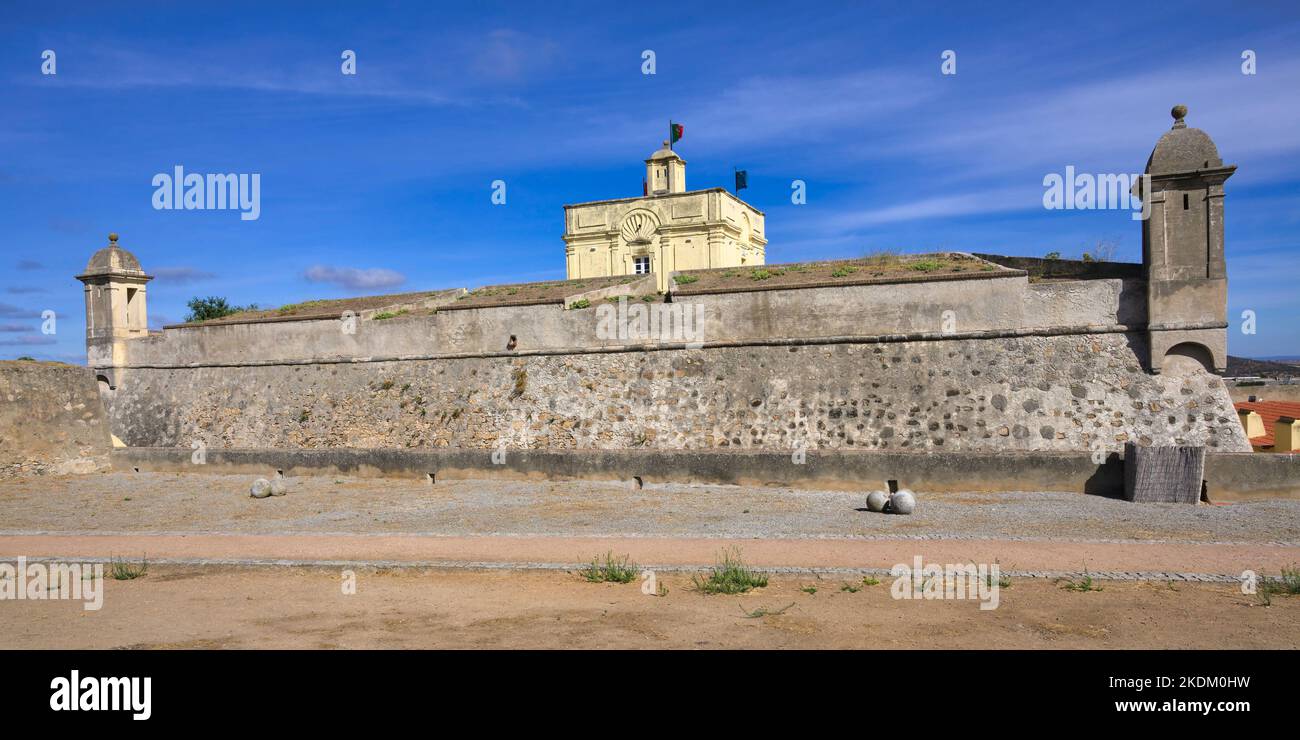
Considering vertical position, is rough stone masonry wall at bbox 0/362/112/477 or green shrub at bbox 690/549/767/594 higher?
rough stone masonry wall at bbox 0/362/112/477

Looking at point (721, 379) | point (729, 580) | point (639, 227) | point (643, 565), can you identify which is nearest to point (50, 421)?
point (721, 379)

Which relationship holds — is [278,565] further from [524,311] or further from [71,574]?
[524,311]

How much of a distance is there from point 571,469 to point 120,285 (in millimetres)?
13708

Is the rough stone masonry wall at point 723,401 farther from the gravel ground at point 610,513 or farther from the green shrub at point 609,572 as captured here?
the green shrub at point 609,572

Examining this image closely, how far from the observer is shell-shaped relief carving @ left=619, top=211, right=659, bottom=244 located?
3344 centimetres

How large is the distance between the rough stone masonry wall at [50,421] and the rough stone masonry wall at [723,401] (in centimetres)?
152

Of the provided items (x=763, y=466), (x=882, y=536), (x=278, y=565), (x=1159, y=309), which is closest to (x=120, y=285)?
(x=278, y=565)

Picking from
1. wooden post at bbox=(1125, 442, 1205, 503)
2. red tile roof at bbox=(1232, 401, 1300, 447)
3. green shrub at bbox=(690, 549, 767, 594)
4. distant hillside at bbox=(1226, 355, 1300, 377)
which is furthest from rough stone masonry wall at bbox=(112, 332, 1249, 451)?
distant hillside at bbox=(1226, 355, 1300, 377)

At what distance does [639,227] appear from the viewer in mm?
33625

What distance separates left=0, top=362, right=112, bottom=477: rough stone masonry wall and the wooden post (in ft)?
68.6

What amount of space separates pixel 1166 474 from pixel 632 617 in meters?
9.22

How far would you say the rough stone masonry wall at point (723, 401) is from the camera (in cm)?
1388

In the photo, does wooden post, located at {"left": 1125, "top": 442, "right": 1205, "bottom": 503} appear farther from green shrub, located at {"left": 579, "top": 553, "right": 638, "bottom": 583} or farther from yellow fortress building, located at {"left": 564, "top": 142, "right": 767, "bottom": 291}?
yellow fortress building, located at {"left": 564, "top": 142, "right": 767, "bottom": 291}
